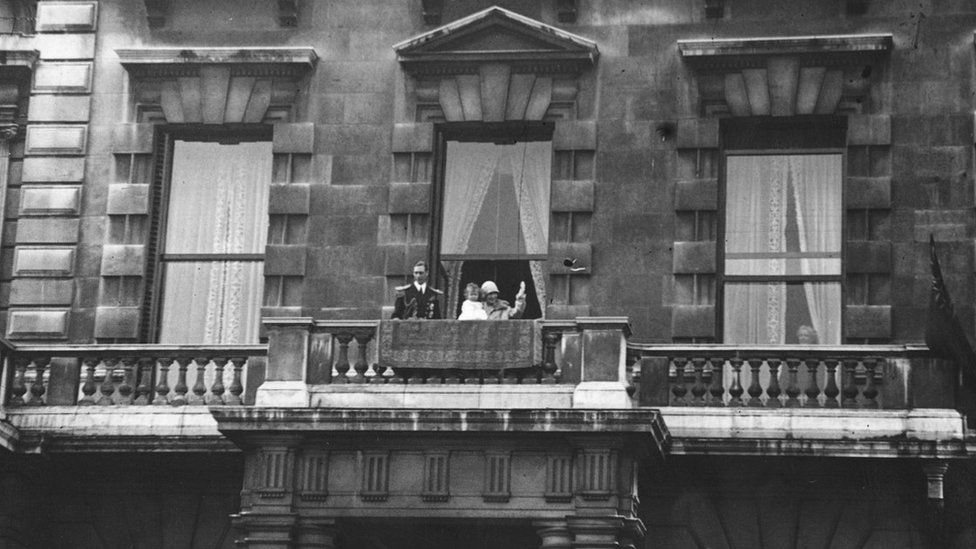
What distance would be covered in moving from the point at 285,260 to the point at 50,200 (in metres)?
3.62

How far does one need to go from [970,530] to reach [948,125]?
5537 mm

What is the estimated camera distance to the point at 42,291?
30.8 m

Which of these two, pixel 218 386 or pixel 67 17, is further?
pixel 67 17

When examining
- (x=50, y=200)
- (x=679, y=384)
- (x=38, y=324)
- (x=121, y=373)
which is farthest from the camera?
(x=50, y=200)

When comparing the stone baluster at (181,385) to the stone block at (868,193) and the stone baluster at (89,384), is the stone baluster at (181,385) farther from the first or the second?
the stone block at (868,193)

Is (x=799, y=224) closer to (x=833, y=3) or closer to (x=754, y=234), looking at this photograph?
(x=754, y=234)

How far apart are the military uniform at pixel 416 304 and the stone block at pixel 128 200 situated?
4.54 metres

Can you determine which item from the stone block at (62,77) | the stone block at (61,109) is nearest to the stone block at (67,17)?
the stone block at (62,77)

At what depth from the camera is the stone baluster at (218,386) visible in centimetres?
2875

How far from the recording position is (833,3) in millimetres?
30188

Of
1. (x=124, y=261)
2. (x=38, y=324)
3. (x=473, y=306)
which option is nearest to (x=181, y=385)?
(x=124, y=261)

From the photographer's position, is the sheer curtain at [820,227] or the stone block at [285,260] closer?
the sheer curtain at [820,227]

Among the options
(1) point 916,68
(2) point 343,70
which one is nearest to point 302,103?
(2) point 343,70

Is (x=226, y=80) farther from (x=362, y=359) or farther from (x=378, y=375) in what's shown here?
(x=378, y=375)
